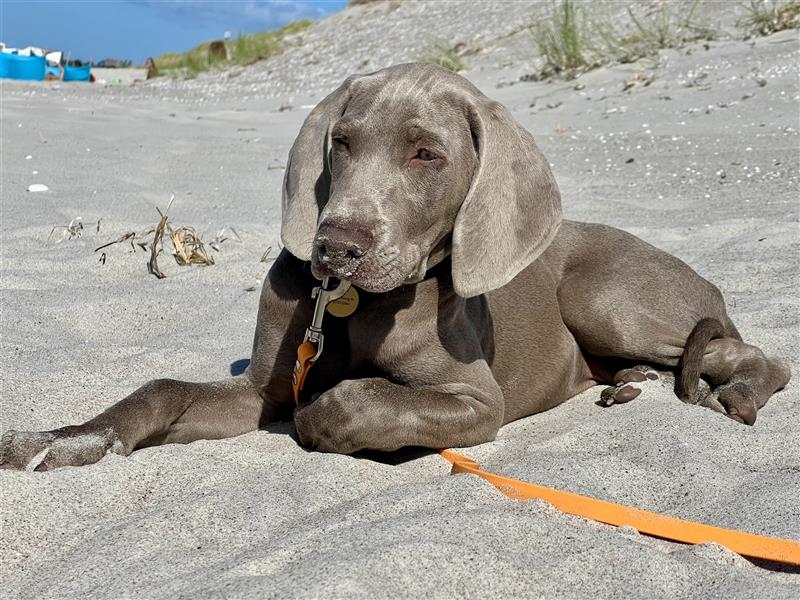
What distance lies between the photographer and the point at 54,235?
243 inches

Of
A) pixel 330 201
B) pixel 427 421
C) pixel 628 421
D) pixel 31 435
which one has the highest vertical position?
pixel 330 201

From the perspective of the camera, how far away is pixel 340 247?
9.66 feet

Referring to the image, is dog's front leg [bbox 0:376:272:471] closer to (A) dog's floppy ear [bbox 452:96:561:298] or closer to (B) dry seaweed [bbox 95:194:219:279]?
(A) dog's floppy ear [bbox 452:96:561:298]

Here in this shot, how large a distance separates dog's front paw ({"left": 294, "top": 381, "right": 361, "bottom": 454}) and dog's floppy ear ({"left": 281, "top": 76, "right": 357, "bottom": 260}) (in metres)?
0.50

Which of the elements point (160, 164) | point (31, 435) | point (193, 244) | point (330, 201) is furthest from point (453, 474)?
point (160, 164)

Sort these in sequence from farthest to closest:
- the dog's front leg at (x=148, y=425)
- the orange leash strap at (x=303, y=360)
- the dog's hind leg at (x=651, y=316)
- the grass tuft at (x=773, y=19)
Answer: the grass tuft at (x=773, y=19)
the dog's hind leg at (x=651, y=316)
the orange leash strap at (x=303, y=360)
the dog's front leg at (x=148, y=425)

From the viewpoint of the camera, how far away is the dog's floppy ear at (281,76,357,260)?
134 inches

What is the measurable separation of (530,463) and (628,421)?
1.81ft

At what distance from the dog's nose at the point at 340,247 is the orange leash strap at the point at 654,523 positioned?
29.1 inches

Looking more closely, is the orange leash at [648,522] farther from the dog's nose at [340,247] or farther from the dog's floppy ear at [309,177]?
the dog's floppy ear at [309,177]

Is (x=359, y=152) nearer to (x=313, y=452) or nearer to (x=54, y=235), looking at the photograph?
(x=313, y=452)

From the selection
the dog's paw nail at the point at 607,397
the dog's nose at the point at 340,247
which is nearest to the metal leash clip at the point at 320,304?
the dog's nose at the point at 340,247

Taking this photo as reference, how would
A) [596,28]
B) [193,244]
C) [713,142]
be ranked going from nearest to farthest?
[193,244] → [713,142] → [596,28]

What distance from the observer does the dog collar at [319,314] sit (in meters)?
3.38
